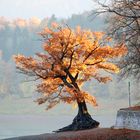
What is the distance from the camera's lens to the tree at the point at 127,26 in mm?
31828

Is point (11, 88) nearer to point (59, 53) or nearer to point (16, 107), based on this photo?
point (16, 107)

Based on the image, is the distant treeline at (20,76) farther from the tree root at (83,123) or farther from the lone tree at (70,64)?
the tree root at (83,123)

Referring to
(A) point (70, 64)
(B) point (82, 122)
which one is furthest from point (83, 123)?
(A) point (70, 64)

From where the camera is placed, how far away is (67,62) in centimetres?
3650

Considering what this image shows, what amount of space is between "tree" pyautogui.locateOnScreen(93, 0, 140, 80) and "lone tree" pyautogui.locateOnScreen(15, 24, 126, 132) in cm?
129

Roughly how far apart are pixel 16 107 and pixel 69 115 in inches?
913

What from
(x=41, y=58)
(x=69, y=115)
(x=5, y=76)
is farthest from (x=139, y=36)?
(x=5, y=76)

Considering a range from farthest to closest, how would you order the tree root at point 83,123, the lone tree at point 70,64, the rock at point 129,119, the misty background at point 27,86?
the misty background at point 27,86 < the lone tree at point 70,64 < the tree root at point 83,123 < the rock at point 129,119

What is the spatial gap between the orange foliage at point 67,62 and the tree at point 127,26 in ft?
4.45

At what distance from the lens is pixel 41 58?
37.1 meters

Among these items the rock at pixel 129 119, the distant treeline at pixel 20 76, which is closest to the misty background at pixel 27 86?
the distant treeline at pixel 20 76

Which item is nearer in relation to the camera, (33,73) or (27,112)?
(33,73)

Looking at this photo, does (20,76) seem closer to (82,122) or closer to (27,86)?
(27,86)

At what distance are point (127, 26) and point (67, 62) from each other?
594 centimetres
